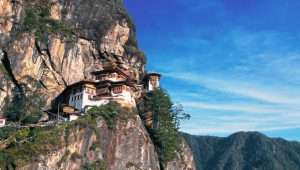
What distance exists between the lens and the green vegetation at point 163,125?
62.0 metres

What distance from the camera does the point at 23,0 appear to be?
6594cm

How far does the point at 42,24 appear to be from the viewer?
2532 inches

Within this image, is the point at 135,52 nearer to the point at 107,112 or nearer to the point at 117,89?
the point at 117,89

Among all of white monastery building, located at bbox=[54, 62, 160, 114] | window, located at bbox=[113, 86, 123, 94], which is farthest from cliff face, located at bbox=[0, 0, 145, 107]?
window, located at bbox=[113, 86, 123, 94]

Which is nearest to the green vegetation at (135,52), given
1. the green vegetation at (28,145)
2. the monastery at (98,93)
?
the monastery at (98,93)

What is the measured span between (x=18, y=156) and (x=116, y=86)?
19.1 metres

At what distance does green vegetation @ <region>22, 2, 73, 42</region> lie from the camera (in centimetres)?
6303

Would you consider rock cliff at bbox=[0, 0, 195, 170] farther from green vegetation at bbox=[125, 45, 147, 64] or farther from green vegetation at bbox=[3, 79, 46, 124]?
green vegetation at bbox=[3, 79, 46, 124]

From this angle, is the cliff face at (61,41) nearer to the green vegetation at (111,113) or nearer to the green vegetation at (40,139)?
the green vegetation at (111,113)

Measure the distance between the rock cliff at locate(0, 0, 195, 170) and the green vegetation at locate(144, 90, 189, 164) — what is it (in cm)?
237

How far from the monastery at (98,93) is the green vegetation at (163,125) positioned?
20.4 ft

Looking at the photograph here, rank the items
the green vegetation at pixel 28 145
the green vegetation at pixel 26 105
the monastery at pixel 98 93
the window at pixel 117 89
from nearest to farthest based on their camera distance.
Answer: the green vegetation at pixel 28 145 < the monastery at pixel 98 93 < the green vegetation at pixel 26 105 < the window at pixel 117 89

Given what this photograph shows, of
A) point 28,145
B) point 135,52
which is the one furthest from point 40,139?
point 135,52

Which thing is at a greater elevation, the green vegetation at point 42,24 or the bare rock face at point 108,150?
the green vegetation at point 42,24
